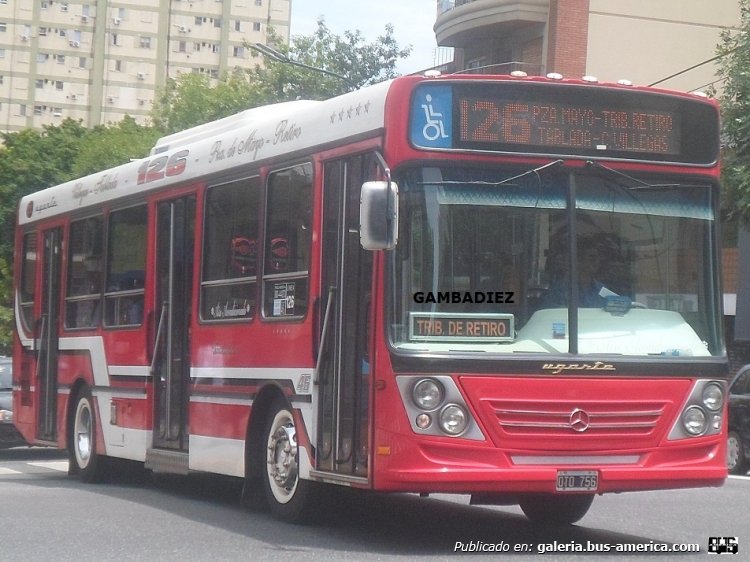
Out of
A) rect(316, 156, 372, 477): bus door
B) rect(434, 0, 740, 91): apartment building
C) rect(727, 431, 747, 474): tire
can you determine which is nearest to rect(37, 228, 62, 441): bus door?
rect(316, 156, 372, 477): bus door

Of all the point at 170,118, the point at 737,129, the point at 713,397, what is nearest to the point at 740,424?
the point at 737,129

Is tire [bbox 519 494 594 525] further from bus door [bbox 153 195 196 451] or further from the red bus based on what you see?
bus door [bbox 153 195 196 451]

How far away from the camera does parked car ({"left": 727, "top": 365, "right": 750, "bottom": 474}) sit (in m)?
19.7

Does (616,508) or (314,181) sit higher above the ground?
(314,181)

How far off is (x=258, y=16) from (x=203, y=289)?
100948 millimetres

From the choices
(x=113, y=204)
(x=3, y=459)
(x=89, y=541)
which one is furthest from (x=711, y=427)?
(x=3, y=459)

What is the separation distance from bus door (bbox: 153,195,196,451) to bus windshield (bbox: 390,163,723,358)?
4045mm

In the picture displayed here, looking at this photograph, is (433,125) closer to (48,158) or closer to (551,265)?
(551,265)

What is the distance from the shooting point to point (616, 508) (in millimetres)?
12977

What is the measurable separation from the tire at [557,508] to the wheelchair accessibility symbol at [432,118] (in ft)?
10.2

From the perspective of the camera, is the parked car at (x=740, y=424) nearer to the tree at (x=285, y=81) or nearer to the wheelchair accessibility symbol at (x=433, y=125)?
the wheelchair accessibility symbol at (x=433, y=125)

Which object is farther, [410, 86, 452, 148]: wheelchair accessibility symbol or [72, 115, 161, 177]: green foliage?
[72, 115, 161, 177]: green foliage

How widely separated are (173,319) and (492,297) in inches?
185

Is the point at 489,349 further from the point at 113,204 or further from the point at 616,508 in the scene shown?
the point at 113,204
